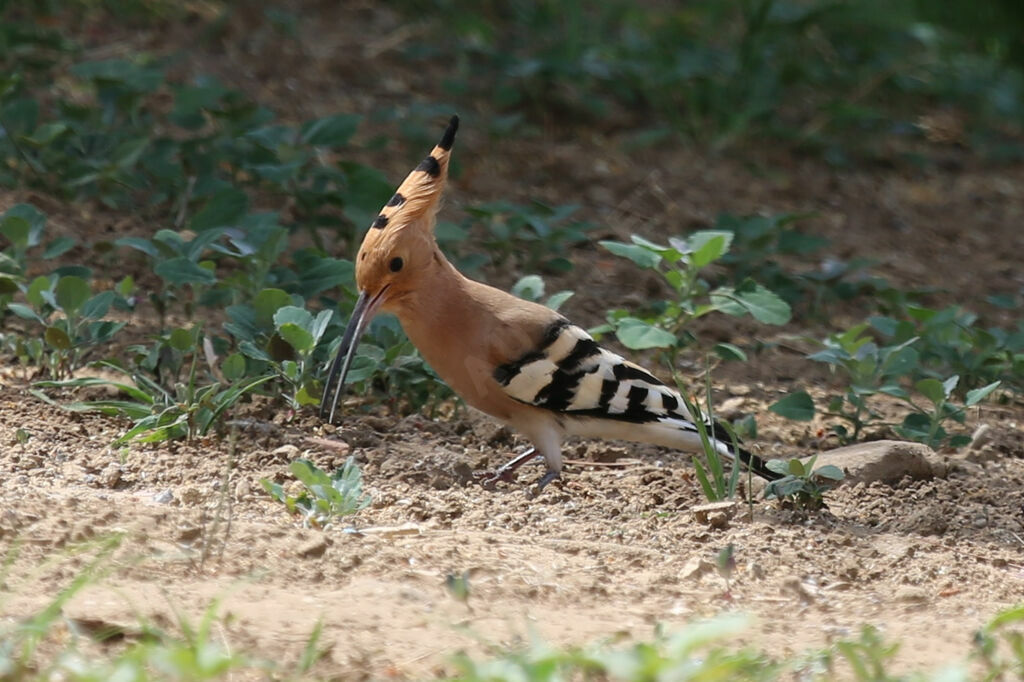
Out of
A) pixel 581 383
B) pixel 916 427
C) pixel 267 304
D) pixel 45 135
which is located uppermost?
pixel 45 135

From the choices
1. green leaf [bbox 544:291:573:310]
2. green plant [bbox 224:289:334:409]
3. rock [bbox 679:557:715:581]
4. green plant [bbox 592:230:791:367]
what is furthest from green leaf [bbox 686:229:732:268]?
rock [bbox 679:557:715:581]

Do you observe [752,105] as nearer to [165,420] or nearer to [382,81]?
[382,81]

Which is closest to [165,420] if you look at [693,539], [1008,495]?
[693,539]

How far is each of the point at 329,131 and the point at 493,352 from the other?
4.87ft

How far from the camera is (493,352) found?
359 cm

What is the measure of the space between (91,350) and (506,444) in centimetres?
123

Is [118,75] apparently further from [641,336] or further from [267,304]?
[641,336]

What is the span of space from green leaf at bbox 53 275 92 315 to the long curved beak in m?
0.70

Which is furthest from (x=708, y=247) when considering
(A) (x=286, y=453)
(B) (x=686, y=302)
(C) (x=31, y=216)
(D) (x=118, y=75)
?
(D) (x=118, y=75)

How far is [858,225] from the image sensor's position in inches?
251

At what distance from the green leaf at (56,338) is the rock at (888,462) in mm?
1979

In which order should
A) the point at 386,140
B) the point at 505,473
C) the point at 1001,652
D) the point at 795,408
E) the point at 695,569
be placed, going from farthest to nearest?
the point at 386,140, the point at 795,408, the point at 505,473, the point at 695,569, the point at 1001,652

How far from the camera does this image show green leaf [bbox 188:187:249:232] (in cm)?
436

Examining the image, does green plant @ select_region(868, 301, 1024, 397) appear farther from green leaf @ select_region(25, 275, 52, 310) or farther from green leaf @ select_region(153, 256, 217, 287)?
green leaf @ select_region(25, 275, 52, 310)
